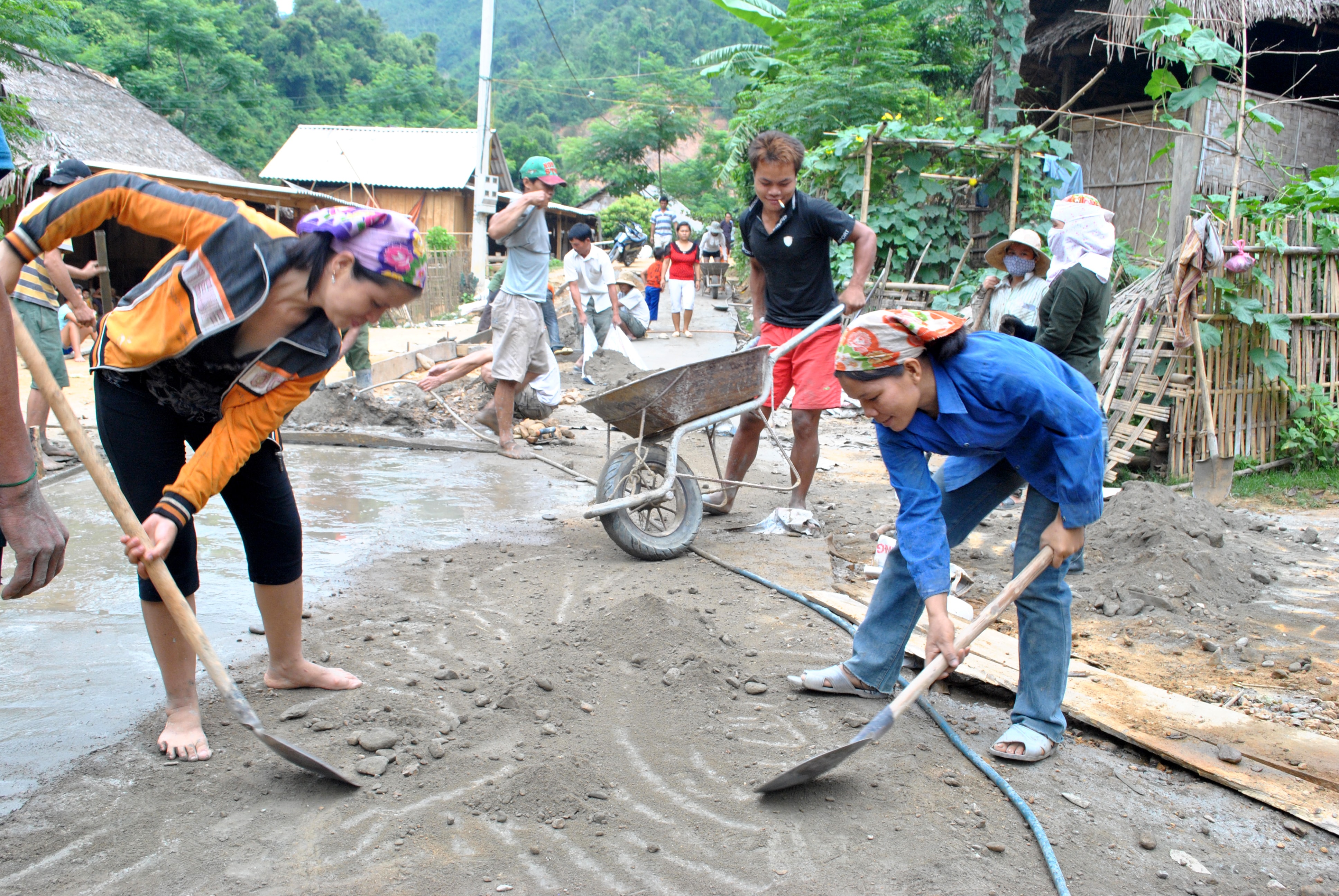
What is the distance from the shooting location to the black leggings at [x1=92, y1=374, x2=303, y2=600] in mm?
2295

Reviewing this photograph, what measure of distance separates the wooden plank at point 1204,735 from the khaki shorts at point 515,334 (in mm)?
3764

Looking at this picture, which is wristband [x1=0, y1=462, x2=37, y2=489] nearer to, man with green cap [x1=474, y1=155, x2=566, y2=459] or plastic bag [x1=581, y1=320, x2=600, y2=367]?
man with green cap [x1=474, y1=155, x2=566, y2=459]

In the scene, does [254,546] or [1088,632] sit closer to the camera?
[254,546]

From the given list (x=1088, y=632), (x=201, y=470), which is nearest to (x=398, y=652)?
(x=201, y=470)

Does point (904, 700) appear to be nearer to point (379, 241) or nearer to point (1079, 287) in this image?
point (379, 241)

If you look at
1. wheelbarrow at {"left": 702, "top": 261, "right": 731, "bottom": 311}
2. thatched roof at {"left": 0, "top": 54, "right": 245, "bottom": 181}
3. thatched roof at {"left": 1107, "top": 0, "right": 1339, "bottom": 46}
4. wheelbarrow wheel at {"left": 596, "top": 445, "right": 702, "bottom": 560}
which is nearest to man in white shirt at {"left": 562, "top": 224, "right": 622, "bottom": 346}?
wheelbarrow wheel at {"left": 596, "top": 445, "right": 702, "bottom": 560}

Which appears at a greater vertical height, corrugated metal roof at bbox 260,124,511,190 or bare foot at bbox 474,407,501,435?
corrugated metal roof at bbox 260,124,511,190

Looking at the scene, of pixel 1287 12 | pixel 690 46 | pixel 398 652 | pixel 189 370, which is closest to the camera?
pixel 189 370

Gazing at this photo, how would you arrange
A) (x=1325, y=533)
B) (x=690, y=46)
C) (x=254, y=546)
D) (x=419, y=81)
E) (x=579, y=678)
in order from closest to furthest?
(x=254, y=546), (x=579, y=678), (x=1325, y=533), (x=419, y=81), (x=690, y=46)

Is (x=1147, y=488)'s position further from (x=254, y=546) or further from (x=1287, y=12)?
(x=1287, y=12)

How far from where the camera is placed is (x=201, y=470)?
84.8 inches

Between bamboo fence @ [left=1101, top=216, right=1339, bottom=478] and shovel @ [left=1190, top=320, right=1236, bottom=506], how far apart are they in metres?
0.10

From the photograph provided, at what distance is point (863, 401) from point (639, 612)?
4.31 ft

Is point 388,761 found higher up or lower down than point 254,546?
lower down
